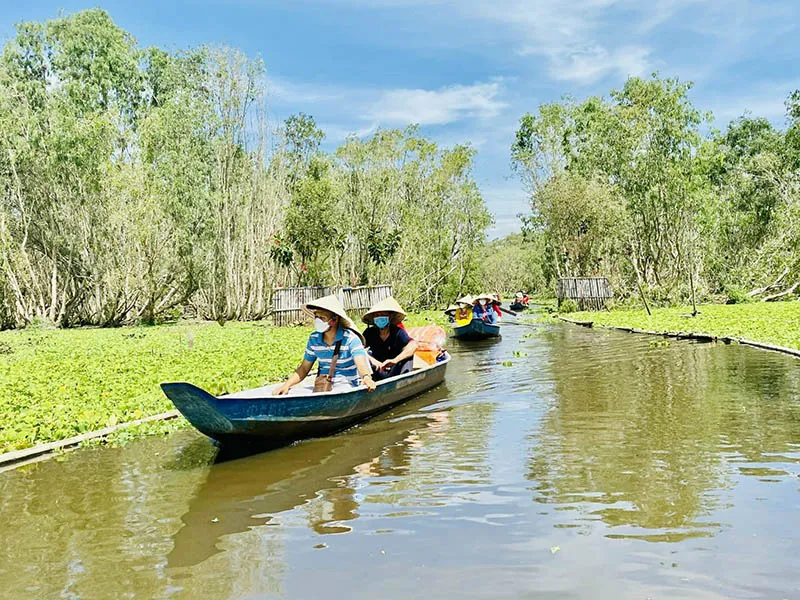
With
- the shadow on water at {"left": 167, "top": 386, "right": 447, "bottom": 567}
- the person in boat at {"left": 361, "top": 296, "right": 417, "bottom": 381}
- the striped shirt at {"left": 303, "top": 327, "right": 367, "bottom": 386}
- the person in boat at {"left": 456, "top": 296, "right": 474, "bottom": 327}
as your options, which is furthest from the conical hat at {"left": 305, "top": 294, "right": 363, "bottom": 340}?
the person in boat at {"left": 456, "top": 296, "right": 474, "bottom": 327}

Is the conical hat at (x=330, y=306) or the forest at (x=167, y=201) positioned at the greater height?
the forest at (x=167, y=201)

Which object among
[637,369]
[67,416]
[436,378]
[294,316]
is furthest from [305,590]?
[294,316]

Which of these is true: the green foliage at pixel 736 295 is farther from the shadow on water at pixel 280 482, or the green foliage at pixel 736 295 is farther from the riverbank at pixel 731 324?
the shadow on water at pixel 280 482

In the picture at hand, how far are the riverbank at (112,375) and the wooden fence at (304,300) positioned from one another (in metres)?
6.11

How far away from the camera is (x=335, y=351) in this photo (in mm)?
8477

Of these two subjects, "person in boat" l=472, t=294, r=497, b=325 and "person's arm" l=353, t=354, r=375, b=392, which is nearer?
"person's arm" l=353, t=354, r=375, b=392

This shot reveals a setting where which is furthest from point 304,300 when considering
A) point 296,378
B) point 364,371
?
point 364,371

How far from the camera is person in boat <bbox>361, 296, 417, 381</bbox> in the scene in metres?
10.2

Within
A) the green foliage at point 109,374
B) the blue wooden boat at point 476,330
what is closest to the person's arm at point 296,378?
the green foliage at point 109,374

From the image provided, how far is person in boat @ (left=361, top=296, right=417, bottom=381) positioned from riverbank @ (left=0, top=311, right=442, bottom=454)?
2.20 metres

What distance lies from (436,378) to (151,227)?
22.1 meters

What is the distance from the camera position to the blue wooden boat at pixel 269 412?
22.0 feet

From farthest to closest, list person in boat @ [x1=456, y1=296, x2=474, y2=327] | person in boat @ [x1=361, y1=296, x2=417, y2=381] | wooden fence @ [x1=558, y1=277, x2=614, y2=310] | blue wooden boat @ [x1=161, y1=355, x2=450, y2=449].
Result: wooden fence @ [x1=558, y1=277, x2=614, y2=310] < person in boat @ [x1=456, y1=296, x2=474, y2=327] < person in boat @ [x1=361, y1=296, x2=417, y2=381] < blue wooden boat @ [x1=161, y1=355, x2=450, y2=449]

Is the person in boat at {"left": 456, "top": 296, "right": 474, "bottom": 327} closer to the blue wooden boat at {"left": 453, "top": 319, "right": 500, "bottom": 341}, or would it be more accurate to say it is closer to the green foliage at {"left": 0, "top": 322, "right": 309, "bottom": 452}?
the blue wooden boat at {"left": 453, "top": 319, "right": 500, "bottom": 341}
